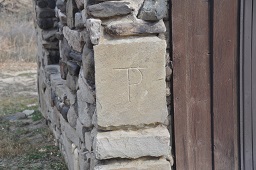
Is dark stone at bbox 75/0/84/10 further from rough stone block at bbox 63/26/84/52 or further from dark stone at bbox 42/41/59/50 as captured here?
dark stone at bbox 42/41/59/50

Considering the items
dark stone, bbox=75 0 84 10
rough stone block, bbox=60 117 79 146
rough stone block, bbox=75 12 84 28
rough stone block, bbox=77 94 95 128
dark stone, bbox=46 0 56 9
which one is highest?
dark stone, bbox=46 0 56 9

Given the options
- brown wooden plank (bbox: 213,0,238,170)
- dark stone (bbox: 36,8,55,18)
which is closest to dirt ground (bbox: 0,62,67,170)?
dark stone (bbox: 36,8,55,18)

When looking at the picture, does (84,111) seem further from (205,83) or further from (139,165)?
(205,83)

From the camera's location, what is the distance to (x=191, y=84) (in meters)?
2.92

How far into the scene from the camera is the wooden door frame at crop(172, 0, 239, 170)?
113 inches

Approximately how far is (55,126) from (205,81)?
2528 millimetres

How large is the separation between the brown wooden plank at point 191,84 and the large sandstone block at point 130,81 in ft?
0.71

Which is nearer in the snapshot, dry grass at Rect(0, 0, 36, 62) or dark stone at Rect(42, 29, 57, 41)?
dark stone at Rect(42, 29, 57, 41)

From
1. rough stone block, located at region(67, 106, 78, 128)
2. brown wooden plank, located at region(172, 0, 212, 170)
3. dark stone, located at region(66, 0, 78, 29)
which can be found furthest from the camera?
rough stone block, located at region(67, 106, 78, 128)

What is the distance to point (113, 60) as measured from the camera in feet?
8.69

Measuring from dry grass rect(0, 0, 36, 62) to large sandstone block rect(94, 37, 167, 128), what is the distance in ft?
30.0
